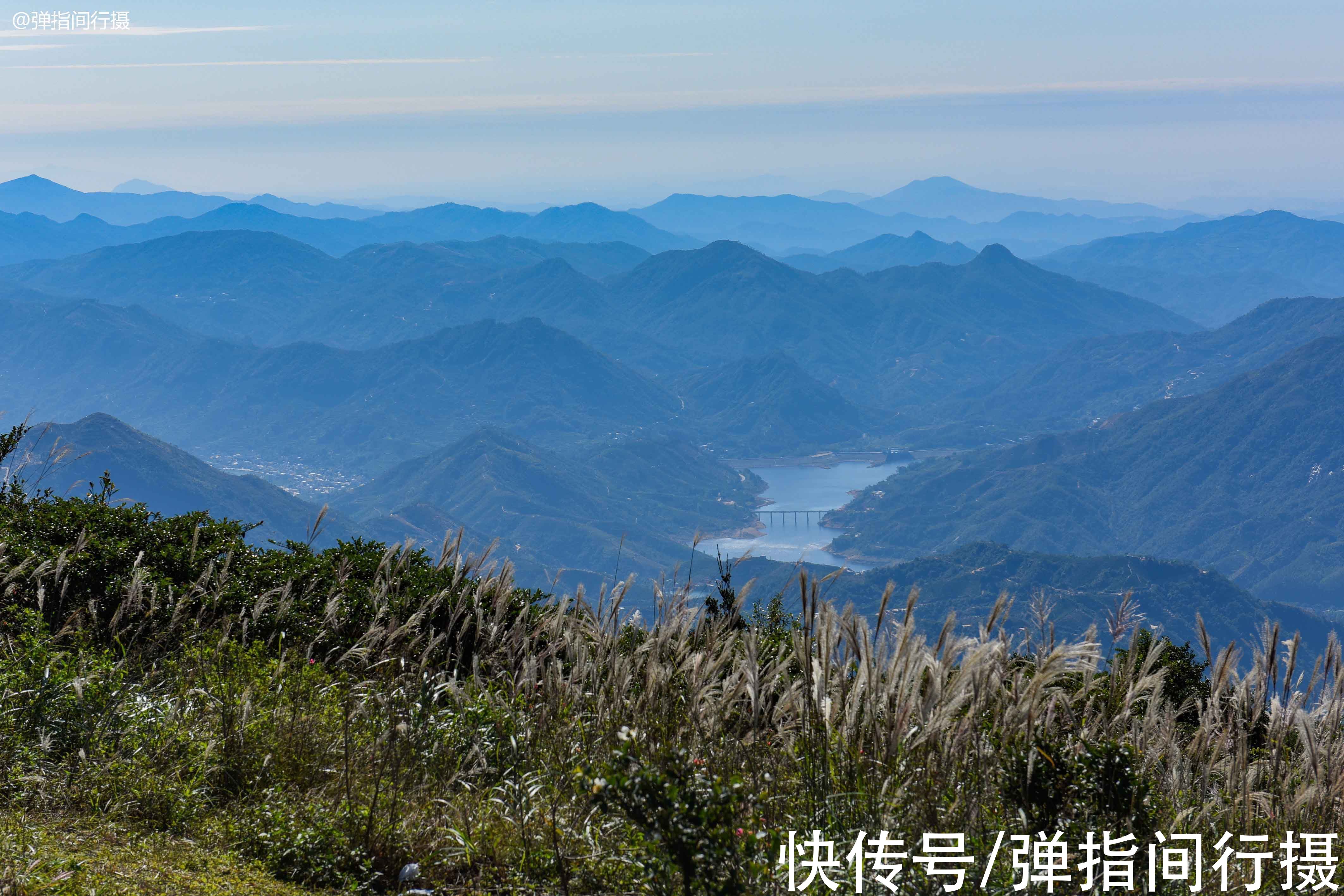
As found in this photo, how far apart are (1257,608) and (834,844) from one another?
629 feet

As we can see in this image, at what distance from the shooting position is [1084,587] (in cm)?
16512

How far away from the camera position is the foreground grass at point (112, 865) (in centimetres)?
362

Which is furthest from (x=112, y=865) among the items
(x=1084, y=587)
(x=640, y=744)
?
(x=1084, y=587)

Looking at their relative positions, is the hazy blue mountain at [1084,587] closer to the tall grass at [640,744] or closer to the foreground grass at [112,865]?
the tall grass at [640,744]

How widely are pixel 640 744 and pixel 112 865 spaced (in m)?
2.27

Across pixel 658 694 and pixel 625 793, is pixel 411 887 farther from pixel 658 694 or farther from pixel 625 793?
pixel 625 793

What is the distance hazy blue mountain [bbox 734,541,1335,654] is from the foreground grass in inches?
5586

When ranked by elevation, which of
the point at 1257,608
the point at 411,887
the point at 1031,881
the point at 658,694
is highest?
the point at 1257,608

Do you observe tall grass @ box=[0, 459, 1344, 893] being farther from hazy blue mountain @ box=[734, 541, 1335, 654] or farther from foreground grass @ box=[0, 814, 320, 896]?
hazy blue mountain @ box=[734, 541, 1335, 654]

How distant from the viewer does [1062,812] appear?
12.6ft

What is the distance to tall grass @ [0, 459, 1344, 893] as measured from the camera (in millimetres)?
3705

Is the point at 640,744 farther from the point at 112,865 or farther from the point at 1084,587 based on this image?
the point at 1084,587

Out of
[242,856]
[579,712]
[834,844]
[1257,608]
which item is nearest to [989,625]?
[834,844]

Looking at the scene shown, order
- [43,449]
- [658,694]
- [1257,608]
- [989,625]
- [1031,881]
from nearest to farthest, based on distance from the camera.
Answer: [1031,881] → [989,625] → [658,694] → [1257,608] → [43,449]
